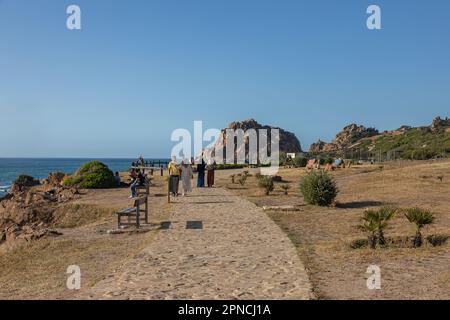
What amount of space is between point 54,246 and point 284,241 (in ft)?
18.4

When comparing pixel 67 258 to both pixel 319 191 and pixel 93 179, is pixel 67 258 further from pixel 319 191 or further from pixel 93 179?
pixel 93 179

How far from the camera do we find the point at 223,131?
81875 millimetres

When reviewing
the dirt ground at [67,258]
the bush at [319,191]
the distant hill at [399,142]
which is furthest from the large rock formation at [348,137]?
the dirt ground at [67,258]

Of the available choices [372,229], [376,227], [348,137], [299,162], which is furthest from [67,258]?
[348,137]

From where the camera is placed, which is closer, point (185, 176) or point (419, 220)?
point (419, 220)

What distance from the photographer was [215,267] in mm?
8461

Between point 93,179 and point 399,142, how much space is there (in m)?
59.3

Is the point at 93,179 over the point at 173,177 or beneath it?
beneath

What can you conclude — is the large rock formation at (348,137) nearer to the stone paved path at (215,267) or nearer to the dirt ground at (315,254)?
the dirt ground at (315,254)

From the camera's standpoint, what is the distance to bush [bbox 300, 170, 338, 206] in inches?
698

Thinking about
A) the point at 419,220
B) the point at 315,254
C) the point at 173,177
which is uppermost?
the point at 173,177

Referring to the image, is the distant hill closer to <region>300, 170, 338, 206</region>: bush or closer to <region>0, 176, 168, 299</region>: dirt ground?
<region>300, 170, 338, 206</region>: bush

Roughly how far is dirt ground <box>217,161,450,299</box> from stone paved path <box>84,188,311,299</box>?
0.41 m
